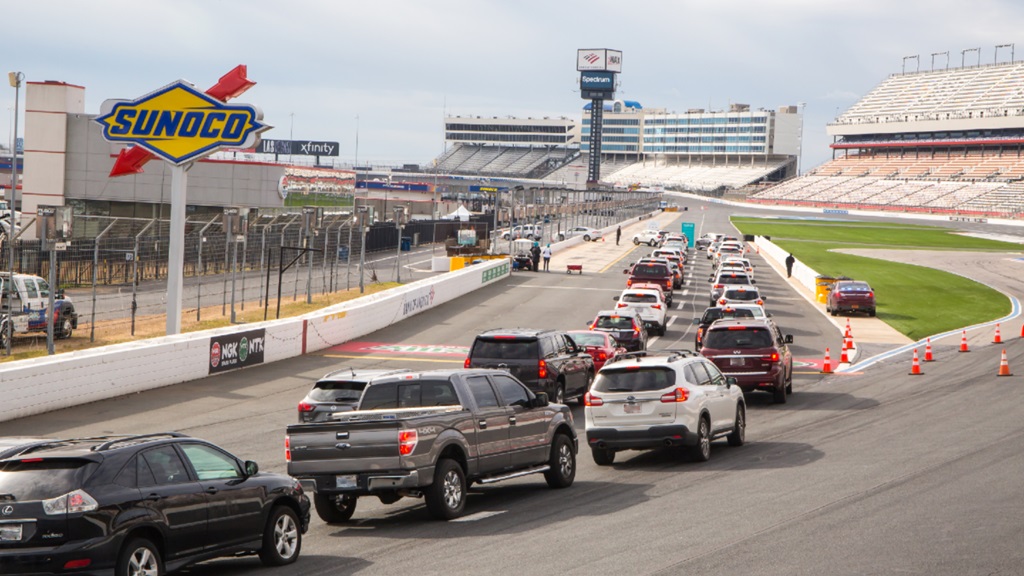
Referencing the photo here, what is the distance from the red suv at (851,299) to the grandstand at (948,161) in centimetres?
10286

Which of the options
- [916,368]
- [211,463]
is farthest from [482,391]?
[916,368]

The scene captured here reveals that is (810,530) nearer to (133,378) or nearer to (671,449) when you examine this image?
(671,449)

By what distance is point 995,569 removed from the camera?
35.1ft

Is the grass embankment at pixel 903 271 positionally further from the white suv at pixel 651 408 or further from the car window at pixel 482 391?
the car window at pixel 482 391

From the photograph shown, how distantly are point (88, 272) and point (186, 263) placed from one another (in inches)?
261

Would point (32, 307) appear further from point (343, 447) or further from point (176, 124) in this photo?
point (343, 447)

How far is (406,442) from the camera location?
1324cm

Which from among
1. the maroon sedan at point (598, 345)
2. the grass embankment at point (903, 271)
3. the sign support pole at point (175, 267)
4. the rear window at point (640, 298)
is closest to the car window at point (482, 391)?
the maroon sedan at point (598, 345)

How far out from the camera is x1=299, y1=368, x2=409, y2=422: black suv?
740 inches

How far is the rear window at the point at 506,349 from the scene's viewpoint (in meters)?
23.6

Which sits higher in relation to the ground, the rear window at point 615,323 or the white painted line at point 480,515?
the rear window at point 615,323

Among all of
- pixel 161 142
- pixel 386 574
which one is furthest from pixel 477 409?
pixel 161 142

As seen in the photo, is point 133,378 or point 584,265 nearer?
point 133,378

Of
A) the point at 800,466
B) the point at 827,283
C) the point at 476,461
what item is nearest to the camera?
the point at 476,461
